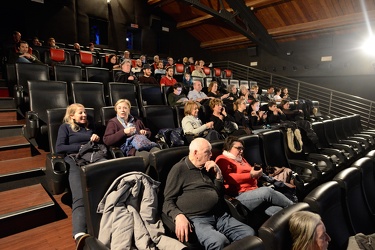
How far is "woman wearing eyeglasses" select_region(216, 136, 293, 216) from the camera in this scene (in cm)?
118

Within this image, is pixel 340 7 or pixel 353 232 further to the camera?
pixel 340 7

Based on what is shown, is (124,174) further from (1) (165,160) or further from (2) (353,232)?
(2) (353,232)

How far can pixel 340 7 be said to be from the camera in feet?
14.1

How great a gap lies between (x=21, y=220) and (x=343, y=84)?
225 inches

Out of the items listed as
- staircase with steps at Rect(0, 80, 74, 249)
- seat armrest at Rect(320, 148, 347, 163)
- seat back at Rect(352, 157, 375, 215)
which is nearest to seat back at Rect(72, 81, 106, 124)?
staircase with steps at Rect(0, 80, 74, 249)

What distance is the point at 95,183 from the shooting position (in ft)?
2.90

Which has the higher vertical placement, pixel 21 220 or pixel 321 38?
pixel 321 38

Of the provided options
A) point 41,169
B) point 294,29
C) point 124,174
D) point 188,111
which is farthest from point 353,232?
point 294,29

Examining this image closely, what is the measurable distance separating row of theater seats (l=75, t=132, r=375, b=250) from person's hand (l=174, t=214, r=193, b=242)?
0.03 metres

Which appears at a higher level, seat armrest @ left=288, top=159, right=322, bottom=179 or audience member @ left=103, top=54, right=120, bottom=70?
audience member @ left=103, top=54, right=120, bottom=70

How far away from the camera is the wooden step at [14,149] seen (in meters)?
1.56

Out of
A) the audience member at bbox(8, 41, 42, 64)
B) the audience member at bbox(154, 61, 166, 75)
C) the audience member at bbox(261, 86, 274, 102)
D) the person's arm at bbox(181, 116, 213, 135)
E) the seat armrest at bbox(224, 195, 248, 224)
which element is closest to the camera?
the seat armrest at bbox(224, 195, 248, 224)

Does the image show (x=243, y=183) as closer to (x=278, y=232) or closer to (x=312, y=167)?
(x=278, y=232)

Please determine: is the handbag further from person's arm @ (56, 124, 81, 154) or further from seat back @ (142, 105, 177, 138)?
seat back @ (142, 105, 177, 138)
